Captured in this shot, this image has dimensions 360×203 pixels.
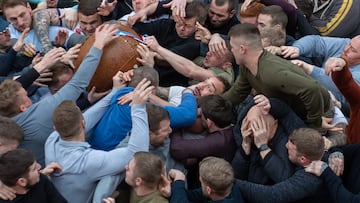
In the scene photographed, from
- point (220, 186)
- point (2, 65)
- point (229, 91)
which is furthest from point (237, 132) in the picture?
point (2, 65)

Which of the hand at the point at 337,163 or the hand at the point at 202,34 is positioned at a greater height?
the hand at the point at 202,34

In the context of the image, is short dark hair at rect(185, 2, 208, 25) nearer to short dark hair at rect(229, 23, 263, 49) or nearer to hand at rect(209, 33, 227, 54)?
hand at rect(209, 33, 227, 54)

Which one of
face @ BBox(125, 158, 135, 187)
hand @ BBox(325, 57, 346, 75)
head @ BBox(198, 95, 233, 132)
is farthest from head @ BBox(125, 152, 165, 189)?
hand @ BBox(325, 57, 346, 75)

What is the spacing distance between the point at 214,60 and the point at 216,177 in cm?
214

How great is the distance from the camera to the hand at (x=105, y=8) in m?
6.20

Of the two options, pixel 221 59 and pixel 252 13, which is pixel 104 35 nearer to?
pixel 221 59

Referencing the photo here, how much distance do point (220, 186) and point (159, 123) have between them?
80 centimetres

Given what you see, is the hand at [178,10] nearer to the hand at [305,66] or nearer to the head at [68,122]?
the hand at [305,66]

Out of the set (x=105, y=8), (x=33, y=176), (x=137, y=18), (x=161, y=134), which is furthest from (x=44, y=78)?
(x=33, y=176)

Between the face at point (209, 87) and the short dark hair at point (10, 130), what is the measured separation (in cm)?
173

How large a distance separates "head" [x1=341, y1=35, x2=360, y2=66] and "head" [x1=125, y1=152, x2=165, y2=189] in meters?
2.56

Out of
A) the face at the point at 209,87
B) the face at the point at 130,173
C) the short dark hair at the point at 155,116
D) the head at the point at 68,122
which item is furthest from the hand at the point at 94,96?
the face at the point at 130,173

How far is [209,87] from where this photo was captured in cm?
529

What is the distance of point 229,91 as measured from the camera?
5164mm
